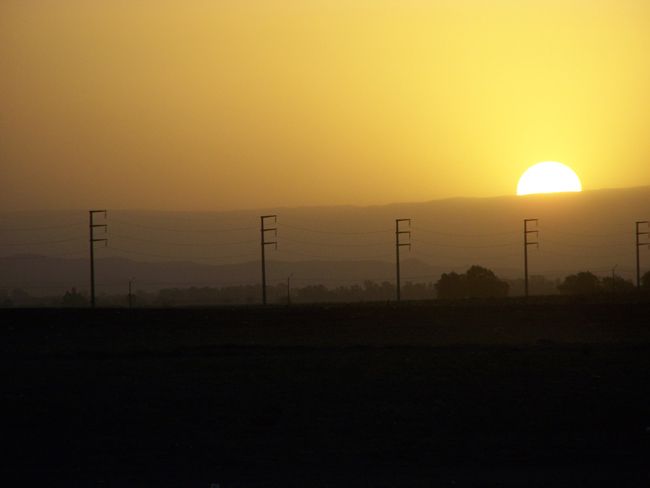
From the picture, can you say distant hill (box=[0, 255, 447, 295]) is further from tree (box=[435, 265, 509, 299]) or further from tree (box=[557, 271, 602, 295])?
tree (box=[557, 271, 602, 295])

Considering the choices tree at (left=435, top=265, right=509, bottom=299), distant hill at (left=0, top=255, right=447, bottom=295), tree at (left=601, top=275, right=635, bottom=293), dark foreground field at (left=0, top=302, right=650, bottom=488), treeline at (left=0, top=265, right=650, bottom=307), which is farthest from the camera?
distant hill at (left=0, top=255, right=447, bottom=295)

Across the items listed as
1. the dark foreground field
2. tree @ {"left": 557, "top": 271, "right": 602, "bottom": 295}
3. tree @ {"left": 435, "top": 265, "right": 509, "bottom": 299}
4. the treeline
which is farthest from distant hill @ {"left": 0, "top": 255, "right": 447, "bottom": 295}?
the dark foreground field

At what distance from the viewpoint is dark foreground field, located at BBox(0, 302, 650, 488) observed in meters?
15.4

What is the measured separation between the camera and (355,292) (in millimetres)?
126062

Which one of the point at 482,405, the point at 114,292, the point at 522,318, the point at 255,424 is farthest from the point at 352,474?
the point at 114,292

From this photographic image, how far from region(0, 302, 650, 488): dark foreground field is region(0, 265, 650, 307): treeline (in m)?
56.9

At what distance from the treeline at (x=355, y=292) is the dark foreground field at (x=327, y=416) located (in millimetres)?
56897

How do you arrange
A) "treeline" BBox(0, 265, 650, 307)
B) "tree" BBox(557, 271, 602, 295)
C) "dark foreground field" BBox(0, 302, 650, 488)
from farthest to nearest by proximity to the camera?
"treeline" BBox(0, 265, 650, 307) < "tree" BBox(557, 271, 602, 295) < "dark foreground field" BBox(0, 302, 650, 488)

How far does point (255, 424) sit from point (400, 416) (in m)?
2.39

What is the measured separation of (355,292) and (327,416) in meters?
108

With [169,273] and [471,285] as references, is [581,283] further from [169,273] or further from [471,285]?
[169,273]

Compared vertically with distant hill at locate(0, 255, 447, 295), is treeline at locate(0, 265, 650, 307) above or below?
below

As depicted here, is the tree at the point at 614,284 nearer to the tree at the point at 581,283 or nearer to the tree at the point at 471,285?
the tree at the point at 581,283

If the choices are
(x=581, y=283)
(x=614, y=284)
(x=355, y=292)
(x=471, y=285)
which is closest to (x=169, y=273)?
(x=355, y=292)
